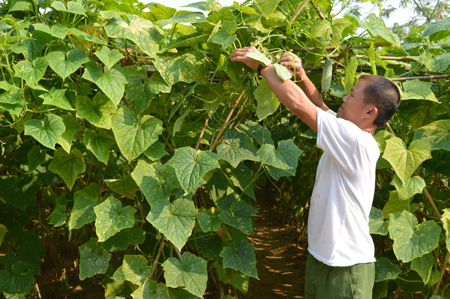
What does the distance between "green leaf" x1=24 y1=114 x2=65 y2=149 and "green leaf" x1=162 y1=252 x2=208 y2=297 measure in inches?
24.2

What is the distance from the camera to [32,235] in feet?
7.24

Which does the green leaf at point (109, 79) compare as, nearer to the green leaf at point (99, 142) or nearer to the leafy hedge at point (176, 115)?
the leafy hedge at point (176, 115)

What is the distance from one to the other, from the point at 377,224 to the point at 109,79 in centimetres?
128

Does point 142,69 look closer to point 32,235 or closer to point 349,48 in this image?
point 349,48

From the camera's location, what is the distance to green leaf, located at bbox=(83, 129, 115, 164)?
1440mm

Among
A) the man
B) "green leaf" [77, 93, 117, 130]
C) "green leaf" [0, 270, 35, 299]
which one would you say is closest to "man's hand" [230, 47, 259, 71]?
the man

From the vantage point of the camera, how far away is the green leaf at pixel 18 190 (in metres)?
1.95

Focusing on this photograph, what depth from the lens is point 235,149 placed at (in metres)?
1.61

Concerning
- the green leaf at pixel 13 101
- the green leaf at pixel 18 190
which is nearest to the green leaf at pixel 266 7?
the green leaf at pixel 13 101

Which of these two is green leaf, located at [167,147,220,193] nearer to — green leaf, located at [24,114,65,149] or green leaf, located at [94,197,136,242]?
green leaf, located at [94,197,136,242]

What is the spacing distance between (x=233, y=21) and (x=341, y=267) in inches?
38.4

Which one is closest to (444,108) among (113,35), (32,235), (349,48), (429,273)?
(349,48)

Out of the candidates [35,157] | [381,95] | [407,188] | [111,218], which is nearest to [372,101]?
[381,95]

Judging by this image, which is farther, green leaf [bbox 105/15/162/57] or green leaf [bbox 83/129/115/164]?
green leaf [bbox 83/129/115/164]
